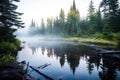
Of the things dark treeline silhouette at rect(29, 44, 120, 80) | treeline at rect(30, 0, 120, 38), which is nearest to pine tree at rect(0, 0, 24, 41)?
dark treeline silhouette at rect(29, 44, 120, 80)

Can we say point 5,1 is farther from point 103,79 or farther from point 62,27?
point 62,27

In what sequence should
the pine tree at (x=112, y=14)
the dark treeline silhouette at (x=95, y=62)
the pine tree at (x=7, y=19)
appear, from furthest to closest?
the pine tree at (x=112, y=14)
the pine tree at (x=7, y=19)
the dark treeline silhouette at (x=95, y=62)

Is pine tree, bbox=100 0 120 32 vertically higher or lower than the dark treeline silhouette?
higher

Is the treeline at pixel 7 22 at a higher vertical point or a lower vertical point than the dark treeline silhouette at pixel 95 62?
higher

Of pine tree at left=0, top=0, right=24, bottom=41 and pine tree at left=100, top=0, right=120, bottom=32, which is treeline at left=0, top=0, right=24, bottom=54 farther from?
pine tree at left=100, top=0, right=120, bottom=32

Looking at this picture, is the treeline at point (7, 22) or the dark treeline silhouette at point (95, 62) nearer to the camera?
the dark treeline silhouette at point (95, 62)

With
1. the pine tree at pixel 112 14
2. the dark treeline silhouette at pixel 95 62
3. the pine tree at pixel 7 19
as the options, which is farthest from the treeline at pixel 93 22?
the pine tree at pixel 7 19

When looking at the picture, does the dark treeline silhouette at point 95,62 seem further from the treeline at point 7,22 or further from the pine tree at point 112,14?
the pine tree at point 112,14

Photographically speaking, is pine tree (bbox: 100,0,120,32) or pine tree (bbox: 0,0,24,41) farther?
pine tree (bbox: 100,0,120,32)

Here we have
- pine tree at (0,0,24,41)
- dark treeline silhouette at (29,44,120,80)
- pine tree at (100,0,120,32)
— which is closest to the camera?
dark treeline silhouette at (29,44,120,80)

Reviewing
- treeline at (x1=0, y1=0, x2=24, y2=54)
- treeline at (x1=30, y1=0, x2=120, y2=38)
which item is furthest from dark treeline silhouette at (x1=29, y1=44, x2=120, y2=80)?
treeline at (x1=30, y1=0, x2=120, y2=38)

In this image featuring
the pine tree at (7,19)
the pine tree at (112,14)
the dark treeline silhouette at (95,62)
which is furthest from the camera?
the pine tree at (112,14)

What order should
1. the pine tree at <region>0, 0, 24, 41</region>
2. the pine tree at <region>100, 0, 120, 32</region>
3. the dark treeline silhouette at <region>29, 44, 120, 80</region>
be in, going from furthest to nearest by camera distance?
the pine tree at <region>100, 0, 120, 32</region> → the pine tree at <region>0, 0, 24, 41</region> → the dark treeline silhouette at <region>29, 44, 120, 80</region>

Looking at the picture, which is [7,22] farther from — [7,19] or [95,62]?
[95,62]
